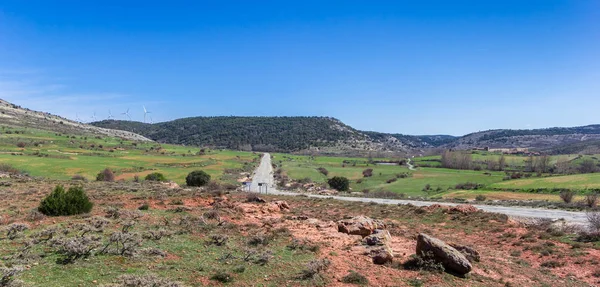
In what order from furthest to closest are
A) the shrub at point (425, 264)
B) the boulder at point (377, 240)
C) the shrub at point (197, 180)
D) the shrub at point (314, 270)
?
the shrub at point (197, 180)
the boulder at point (377, 240)
the shrub at point (425, 264)
the shrub at point (314, 270)

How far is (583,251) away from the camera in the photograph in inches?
773

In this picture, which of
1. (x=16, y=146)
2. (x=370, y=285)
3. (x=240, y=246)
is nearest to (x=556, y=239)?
(x=370, y=285)

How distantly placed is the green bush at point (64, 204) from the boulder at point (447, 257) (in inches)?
765

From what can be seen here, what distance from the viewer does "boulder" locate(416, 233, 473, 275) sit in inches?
556

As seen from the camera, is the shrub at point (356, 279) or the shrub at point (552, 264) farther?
the shrub at point (552, 264)

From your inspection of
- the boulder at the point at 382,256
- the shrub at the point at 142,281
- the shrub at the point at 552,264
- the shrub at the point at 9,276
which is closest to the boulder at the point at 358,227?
the boulder at the point at 382,256

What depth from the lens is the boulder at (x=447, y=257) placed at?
14.1m

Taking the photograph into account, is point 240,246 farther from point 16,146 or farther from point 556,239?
point 16,146

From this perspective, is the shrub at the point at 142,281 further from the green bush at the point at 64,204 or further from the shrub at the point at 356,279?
the green bush at the point at 64,204

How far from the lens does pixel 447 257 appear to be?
1426 cm

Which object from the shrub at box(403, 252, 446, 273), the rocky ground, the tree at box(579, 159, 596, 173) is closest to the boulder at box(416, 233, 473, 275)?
the rocky ground

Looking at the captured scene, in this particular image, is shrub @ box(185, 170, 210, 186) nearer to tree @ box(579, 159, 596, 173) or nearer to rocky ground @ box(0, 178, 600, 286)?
rocky ground @ box(0, 178, 600, 286)

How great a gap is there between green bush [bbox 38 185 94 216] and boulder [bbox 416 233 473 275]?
19433 mm

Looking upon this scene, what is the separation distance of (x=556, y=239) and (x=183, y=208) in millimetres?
25591
